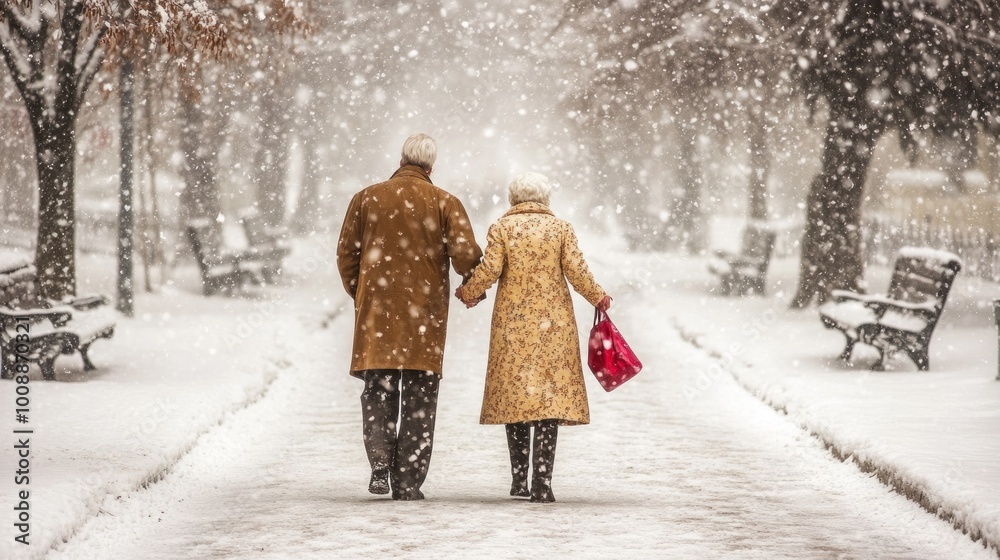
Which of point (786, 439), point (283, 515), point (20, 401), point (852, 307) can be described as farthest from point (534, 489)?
point (852, 307)

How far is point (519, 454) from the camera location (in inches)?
280

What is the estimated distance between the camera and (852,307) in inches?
550

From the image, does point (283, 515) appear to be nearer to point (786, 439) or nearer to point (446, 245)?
point (446, 245)

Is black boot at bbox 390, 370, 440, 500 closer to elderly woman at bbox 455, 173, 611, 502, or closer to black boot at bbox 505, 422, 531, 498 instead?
elderly woman at bbox 455, 173, 611, 502

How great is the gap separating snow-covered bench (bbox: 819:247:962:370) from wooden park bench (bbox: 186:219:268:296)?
12.3 metres

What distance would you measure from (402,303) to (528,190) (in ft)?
3.01

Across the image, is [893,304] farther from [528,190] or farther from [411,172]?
[411,172]

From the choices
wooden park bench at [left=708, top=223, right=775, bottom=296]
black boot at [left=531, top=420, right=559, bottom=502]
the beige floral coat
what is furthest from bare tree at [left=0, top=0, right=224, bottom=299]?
wooden park bench at [left=708, top=223, right=775, bottom=296]

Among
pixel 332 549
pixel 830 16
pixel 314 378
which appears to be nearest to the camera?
pixel 332 549

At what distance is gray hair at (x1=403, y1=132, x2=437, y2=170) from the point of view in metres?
7.09

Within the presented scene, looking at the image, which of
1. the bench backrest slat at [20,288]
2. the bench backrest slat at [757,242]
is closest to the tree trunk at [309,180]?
the bench backrest slat at [757,242]

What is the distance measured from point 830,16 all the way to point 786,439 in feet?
31.9

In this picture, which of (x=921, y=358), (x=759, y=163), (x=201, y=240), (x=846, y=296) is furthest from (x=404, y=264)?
(x=759, y=163)

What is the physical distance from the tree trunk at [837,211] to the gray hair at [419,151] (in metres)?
12.9
